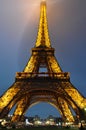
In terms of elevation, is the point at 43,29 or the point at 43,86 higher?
the point at 43,29

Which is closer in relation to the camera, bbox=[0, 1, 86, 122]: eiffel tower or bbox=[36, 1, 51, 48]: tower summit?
bbox=[0, 1, 86, 122]: eiffel tower

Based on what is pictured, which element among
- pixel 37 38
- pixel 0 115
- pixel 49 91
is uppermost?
pixel 37 38

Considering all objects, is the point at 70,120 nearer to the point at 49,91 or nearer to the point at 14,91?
the point at 49,91

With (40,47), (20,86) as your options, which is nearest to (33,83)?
(20,86)

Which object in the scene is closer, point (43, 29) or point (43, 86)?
point (43, 86)

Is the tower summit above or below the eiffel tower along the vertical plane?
above

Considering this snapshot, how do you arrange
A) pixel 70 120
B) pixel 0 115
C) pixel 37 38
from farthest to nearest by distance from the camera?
pixel 37 38 < pixel 70 120 < pixel 0 115

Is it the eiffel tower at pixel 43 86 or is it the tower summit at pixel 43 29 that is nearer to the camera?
the eiffel tower at pixel 43 86

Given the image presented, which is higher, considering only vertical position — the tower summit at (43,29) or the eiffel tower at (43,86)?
the tower summit at (43,29)
